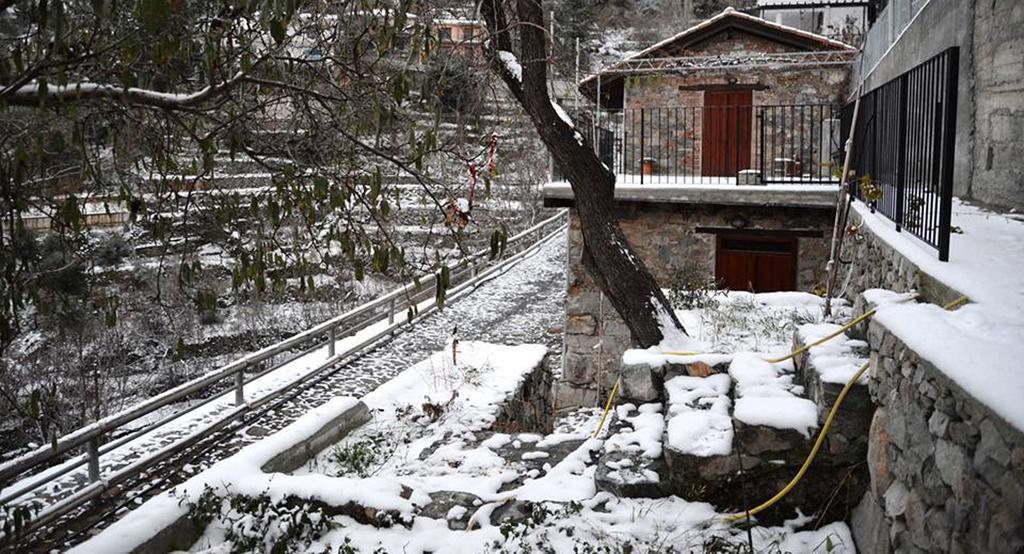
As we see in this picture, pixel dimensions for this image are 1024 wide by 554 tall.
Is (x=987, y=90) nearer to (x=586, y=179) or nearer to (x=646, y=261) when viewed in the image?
(x=586, y=179)

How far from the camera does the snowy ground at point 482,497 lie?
462cm

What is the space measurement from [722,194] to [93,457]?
8044 mm

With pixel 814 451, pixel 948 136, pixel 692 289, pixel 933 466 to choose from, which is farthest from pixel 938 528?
pixel 692 289

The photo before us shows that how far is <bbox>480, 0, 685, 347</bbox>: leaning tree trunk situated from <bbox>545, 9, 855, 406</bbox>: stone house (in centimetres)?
320

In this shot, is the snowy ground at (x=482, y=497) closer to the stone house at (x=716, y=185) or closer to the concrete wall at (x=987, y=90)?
the concrete wall at (x=987, y=90)

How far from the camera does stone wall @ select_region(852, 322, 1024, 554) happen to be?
2262 mm

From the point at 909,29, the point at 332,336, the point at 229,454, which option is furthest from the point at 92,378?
the point at 909,29

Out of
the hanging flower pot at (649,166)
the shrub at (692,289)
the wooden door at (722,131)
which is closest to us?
the shrub at (692,289)

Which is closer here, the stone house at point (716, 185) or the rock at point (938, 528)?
the rock at point (938, 528)

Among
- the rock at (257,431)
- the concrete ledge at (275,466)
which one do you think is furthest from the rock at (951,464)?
the rock at (257,431)

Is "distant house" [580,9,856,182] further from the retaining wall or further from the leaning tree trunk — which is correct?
the retaining wall

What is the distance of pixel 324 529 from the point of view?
5.13 meters

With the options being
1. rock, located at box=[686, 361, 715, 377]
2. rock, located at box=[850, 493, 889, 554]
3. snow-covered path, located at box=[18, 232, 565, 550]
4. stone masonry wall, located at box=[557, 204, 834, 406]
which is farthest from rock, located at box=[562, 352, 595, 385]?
rock, located at box=[850, 493, 889, 554]

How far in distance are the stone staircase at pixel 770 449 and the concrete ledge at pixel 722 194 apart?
5.28 meters
